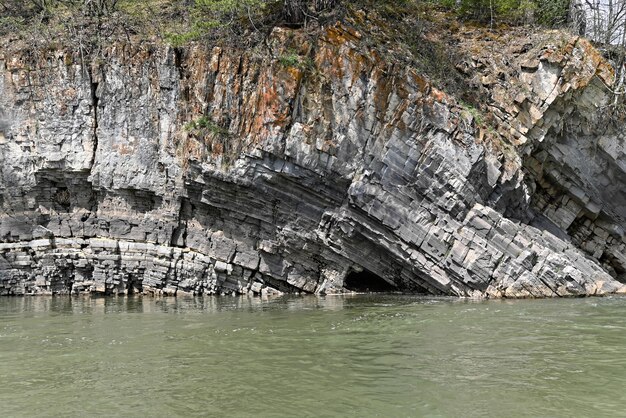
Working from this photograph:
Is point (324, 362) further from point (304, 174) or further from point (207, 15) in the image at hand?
point (207, 15)

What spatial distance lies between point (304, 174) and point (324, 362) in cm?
894

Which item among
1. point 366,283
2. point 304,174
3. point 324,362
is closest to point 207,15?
point 304,174

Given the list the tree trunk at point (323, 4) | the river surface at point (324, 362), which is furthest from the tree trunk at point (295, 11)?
the river surface at point (324, 362)

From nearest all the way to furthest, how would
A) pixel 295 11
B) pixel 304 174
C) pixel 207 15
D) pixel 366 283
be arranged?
pixel 304 174
pixel 366 283
pixel 295 11
pixel 207 15

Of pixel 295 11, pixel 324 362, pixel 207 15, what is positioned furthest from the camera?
pixel 207 15

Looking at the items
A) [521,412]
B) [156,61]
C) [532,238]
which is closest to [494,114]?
[532,238]

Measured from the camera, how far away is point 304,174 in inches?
688

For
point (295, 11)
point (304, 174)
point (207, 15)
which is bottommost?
point (304, 174)

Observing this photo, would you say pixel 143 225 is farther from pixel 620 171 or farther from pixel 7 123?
pixel 620 171

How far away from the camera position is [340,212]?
1759cm

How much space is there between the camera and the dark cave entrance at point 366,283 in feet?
62.3

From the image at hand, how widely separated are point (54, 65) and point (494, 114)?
45.2 feet

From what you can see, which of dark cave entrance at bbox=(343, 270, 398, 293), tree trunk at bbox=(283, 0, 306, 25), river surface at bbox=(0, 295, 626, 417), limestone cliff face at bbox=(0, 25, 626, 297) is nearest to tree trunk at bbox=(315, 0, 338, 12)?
tree trunk at bbox=(283, 0, 306, 25)

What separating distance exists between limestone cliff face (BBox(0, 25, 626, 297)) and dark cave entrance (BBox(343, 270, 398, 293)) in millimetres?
44
